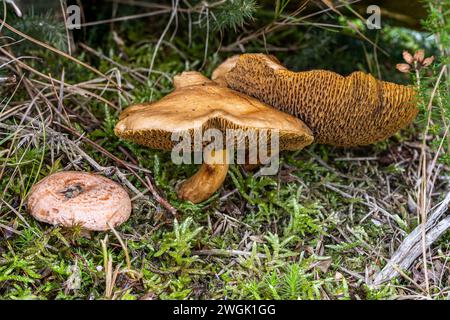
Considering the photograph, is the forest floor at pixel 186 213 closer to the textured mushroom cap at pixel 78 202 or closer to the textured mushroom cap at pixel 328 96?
the textured mushroom cap at pixel 78 202

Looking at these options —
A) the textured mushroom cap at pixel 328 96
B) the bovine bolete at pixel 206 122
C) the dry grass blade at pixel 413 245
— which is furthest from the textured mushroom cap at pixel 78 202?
the dry grass blade at pixel 413 245

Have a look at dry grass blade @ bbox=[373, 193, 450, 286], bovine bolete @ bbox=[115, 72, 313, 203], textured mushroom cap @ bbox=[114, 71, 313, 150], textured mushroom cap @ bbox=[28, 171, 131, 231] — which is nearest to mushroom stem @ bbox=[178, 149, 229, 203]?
bovine bolete @ bbox=[115, 72, 313, 203]

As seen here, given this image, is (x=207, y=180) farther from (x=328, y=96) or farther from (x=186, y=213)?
(x=328, y=96)

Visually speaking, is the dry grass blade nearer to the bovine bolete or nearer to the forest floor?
the forest floor

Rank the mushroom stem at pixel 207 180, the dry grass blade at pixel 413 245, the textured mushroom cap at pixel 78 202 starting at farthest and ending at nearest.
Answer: the mushroom stem at pixel 207 180 < the dry grass blade at pixel 413 245 < the textured mushroom cap at pixel 78 202

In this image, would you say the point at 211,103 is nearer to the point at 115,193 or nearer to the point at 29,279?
the point at 115,193
